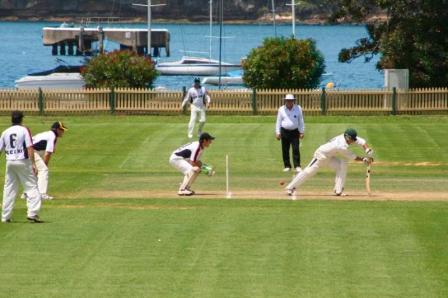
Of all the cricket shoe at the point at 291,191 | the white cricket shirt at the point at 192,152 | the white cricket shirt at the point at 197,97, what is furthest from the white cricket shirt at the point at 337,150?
the white cricket shirt at the point at 197,97

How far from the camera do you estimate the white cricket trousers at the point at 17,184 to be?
22234 millimetres

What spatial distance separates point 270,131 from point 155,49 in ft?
250

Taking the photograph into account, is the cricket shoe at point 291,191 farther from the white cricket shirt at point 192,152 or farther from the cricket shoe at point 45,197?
the cricket shoe at point 45,197

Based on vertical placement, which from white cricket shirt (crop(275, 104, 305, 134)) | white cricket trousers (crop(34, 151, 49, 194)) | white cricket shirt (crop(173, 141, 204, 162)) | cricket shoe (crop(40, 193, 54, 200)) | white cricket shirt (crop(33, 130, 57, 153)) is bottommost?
cricket shoe (crop(40, 193, 54, 200))

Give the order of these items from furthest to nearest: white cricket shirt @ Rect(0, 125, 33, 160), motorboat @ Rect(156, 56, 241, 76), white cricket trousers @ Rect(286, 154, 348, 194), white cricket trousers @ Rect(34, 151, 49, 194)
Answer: motorboat @ Rect(156, 56, 241, 76) → white cricket trousers @ Rect(286, 154, 348, 194) → white cricket trousers @ Rect(34, 151, 49, 194) → white cricket shirt @ Rect(0, 125, 33, 160)

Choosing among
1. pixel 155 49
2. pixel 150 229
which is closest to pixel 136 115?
pixel 150 229

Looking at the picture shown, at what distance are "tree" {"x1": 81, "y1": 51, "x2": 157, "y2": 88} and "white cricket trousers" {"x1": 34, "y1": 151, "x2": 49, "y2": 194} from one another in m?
25.4

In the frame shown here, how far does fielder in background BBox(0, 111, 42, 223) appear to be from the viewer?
72.4 feet

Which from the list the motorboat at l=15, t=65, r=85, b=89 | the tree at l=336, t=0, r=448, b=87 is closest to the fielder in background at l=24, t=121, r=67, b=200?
the tree at l=336, t=0, r=448, b=87

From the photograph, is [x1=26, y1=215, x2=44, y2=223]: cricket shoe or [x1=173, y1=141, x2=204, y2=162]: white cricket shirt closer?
[x1=26, y1=215, x2=44, y2=223]: cricket shoe

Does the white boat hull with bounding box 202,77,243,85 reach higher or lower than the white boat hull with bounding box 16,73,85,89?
lower

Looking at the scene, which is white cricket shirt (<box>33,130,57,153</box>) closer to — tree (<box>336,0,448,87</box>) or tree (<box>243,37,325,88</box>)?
tree (<box>243,37,325,88</box>)

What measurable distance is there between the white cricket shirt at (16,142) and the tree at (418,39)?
31476mm

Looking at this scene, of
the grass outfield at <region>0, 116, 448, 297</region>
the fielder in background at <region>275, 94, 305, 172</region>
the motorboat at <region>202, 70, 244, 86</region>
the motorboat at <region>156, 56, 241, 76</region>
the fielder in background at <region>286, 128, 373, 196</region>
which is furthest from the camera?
the motorboat at <region>156, 56, 241, 76</region>
